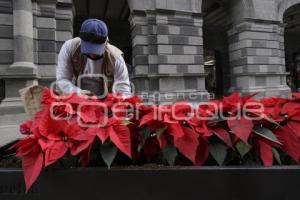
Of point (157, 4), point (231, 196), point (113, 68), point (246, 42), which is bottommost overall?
point (231, 196)

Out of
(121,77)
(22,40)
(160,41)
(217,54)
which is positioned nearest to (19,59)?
(22,40)

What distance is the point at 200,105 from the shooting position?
1833 mm

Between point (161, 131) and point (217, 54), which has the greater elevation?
point (217, 54)

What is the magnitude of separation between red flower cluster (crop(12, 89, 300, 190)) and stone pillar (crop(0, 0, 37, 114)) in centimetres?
1014

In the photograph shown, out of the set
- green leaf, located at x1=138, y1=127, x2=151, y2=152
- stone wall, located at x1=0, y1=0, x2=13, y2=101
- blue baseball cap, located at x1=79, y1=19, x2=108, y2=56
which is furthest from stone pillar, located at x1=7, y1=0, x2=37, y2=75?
green leaf, located at x1=138, y1=127, x2=151, y2=152

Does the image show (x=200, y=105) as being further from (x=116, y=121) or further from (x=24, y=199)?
(x=24, y=199)

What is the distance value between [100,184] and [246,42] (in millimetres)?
16144

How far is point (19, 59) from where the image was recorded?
11.4 meters

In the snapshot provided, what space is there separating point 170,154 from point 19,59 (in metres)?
10.8

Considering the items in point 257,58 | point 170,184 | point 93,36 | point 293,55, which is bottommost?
point 170,184

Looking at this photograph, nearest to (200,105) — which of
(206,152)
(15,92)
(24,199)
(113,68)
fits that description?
(206,152)

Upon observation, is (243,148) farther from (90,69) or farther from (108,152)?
(90,69)

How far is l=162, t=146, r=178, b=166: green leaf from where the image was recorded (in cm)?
153

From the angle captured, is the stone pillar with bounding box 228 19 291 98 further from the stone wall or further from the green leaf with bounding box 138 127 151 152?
the green leaf with bounding box 138 127 151 152
